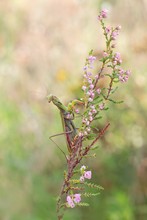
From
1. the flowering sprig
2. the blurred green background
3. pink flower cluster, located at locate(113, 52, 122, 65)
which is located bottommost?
the flowering sprig

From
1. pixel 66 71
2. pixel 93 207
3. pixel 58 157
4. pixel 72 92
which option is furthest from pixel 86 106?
pixel 66 71

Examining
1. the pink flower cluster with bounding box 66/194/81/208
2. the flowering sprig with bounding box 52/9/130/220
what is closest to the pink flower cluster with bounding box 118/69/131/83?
the flowering sprig with bounding box 52/9/130/220

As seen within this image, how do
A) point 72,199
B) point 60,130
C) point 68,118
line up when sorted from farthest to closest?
point 60,130, point 68,118, point 72,199

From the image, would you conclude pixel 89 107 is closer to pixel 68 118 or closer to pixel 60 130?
pixel 68 118

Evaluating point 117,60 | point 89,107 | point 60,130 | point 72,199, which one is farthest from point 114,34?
point 60,130

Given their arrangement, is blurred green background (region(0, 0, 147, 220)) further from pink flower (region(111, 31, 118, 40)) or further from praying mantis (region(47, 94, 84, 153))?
pink flower (region(111, 31, 118, 40))

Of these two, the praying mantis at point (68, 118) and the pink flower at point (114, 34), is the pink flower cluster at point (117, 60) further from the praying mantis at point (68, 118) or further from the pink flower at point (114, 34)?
the praying mantis at point (68, 118)

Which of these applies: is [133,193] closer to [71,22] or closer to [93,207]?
[93,207]

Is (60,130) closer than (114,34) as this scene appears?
No
